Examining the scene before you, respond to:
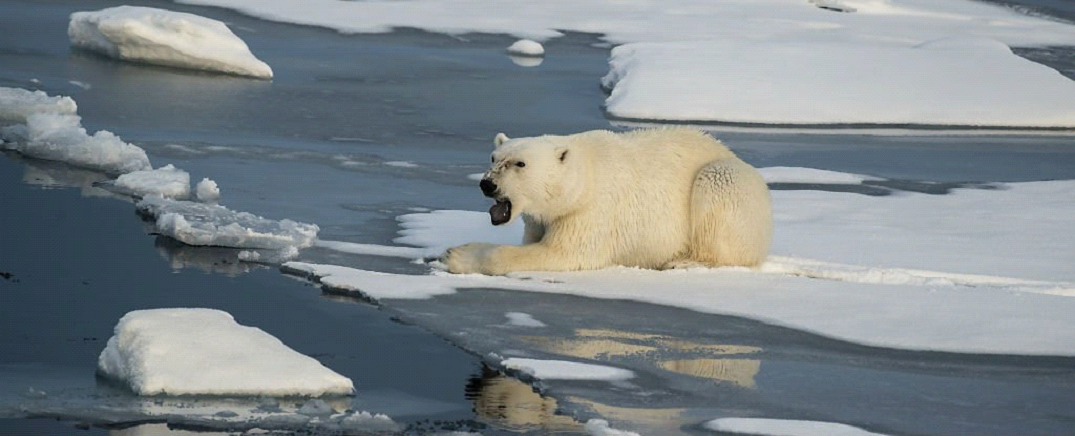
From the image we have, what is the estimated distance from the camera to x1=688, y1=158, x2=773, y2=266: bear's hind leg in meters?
7.24

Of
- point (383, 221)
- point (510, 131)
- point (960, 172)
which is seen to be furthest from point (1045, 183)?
point (383, 221)

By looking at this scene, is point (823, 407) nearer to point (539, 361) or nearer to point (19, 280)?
point (539, 361)

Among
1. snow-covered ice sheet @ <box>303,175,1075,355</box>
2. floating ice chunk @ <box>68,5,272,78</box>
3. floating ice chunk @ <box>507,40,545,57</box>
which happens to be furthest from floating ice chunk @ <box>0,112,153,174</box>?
floating ice chunk @ <box>507,40,545,57</box>

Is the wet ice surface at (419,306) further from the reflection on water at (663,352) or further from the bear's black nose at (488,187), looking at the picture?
the bear's black nose at (488,187)

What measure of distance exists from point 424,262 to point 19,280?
1676 millimetres

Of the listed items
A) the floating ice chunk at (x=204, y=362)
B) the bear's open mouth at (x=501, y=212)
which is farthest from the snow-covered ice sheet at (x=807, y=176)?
the floating ice chunk at (x=204, y=362)

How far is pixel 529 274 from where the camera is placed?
707 centimetres

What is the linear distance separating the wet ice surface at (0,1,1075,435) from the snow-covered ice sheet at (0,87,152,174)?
0.77 feet

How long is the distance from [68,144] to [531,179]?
12.4 ft

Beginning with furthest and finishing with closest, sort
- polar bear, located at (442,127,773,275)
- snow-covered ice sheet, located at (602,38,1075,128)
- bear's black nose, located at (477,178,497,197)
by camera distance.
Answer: snow-covered ice sheet, located at (602,38,1075,128) < polar bear, located at (442,127,773,275) < bear's black nose, located at (477,178,497,197)

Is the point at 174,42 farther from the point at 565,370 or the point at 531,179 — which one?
the point at 565,370

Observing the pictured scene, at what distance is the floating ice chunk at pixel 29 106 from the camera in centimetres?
1091

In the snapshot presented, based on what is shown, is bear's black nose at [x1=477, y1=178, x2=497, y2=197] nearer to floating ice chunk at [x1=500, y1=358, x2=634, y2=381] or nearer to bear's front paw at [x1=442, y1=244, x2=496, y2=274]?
bear's front paw at [x1=442, y1=244, x2=496, y2=274]

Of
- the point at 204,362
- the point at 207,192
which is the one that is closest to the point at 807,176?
the point at 207,192
